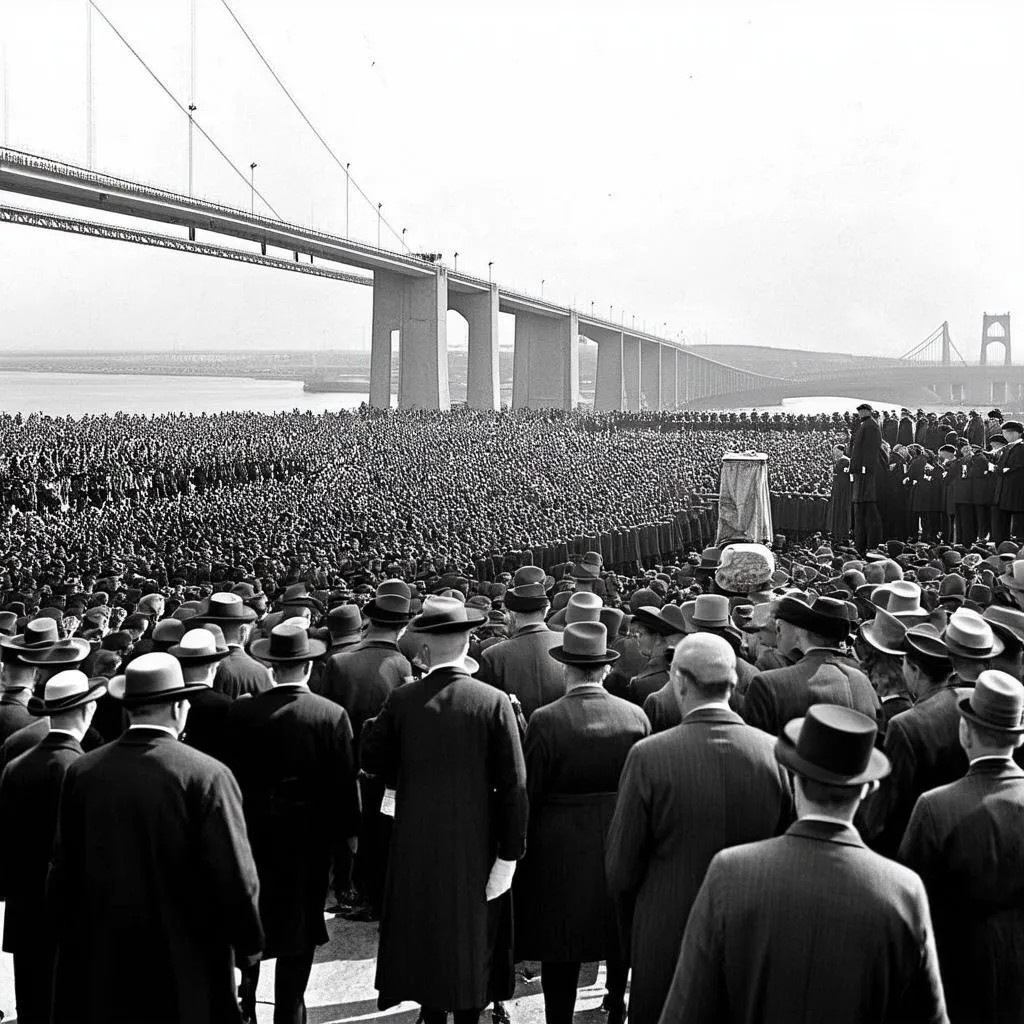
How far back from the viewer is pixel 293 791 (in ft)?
14.9

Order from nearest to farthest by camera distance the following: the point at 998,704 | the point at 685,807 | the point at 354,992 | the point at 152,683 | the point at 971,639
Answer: the point at 998,704, the point at 685,807, the point at 152,683, the point at 971,639, the point at 354,992

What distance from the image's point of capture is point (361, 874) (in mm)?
5785

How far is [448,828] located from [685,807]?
3.51 ft

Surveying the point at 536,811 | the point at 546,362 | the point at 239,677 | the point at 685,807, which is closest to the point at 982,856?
the point at 685,807

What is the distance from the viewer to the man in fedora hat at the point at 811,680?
14.7ft

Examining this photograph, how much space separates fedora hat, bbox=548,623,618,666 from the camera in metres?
4.33

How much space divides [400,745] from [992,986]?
6.76 ft

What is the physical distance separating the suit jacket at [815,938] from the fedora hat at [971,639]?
63.5 inches

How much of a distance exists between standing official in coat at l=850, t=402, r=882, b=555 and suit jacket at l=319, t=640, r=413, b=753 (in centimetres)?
971

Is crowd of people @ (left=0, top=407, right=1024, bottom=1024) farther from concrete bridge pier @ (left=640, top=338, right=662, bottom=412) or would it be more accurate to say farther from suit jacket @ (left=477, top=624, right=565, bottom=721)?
concrete bridge pier @ (left=640, top=338, right=662, bottom=412)

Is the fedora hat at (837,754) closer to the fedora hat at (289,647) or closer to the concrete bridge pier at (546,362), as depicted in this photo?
the fedora hat at (289,647)

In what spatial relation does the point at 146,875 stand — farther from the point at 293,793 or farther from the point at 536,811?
the point at 536,811

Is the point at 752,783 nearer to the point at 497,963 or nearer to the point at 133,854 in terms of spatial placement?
the point at 497,963

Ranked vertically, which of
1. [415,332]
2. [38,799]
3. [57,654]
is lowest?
[38,799]
